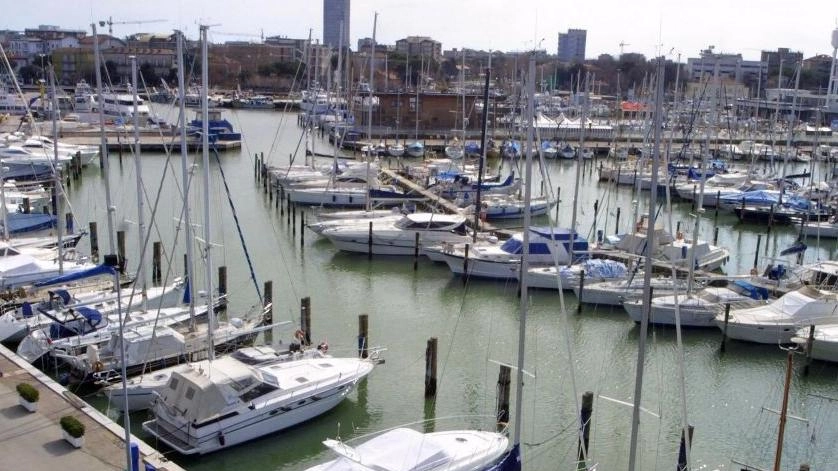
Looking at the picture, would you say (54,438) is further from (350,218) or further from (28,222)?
(350,218)

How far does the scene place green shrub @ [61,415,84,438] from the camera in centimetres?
1836

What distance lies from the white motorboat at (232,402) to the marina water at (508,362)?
46 cm

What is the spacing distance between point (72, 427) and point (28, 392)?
7.63 ft

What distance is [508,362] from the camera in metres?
28.5

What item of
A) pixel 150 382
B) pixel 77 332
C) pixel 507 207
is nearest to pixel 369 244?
pixel 507 207

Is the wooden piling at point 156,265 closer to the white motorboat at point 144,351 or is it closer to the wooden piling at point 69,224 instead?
the wooden piling at point 69,224

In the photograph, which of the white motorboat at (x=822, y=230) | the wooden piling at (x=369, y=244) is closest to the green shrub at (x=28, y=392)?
the wooden piling at (x=369, y=244)

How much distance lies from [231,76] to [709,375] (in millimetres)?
155364

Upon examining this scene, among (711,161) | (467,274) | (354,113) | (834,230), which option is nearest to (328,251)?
(467,274)

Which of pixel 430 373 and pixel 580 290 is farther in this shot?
pixel 580 290

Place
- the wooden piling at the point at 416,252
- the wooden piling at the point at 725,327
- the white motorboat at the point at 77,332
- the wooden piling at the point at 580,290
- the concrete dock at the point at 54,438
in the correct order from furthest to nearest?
the wooden piling at the point at 416,252 < the wooden piling at the point at 580,290 < the wooden piling at the point at 725,327 < the white motorboat at the point at 77,332 < the concrete dock at the point at 54,438

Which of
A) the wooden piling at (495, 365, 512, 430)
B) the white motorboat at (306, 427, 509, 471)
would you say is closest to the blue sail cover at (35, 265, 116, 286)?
the white motorboat at (306, 427, 509, 471)

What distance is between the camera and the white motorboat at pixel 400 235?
4106 centimetres

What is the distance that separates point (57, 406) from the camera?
20547 millimetres
